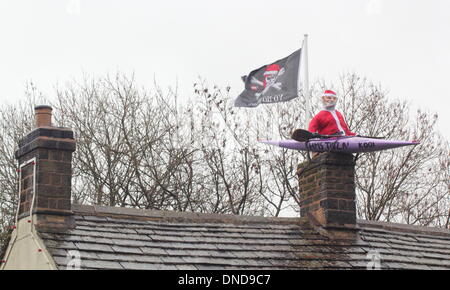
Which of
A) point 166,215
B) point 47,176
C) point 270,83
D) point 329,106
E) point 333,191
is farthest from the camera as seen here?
point 270,83

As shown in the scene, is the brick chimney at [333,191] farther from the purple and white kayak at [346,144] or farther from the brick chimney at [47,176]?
the brick chimney at [47,176]

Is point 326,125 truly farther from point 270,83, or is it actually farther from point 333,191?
point 270,83

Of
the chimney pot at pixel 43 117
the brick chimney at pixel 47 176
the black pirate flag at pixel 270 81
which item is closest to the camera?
the brick chimney at pixel 47 176

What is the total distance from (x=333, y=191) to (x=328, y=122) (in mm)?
1084

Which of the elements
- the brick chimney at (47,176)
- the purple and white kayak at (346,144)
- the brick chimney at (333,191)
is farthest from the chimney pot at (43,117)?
the brick chimney at (333,191)

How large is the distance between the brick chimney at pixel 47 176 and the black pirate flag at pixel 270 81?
3695 mm

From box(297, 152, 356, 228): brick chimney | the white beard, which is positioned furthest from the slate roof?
the white beard

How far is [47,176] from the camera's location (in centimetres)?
1168

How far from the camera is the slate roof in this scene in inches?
433

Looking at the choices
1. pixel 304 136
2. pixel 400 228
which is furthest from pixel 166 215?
pixel 400 228

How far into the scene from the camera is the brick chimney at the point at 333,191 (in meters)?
13.1

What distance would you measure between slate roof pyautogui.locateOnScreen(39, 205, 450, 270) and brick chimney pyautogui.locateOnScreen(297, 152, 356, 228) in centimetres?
25
